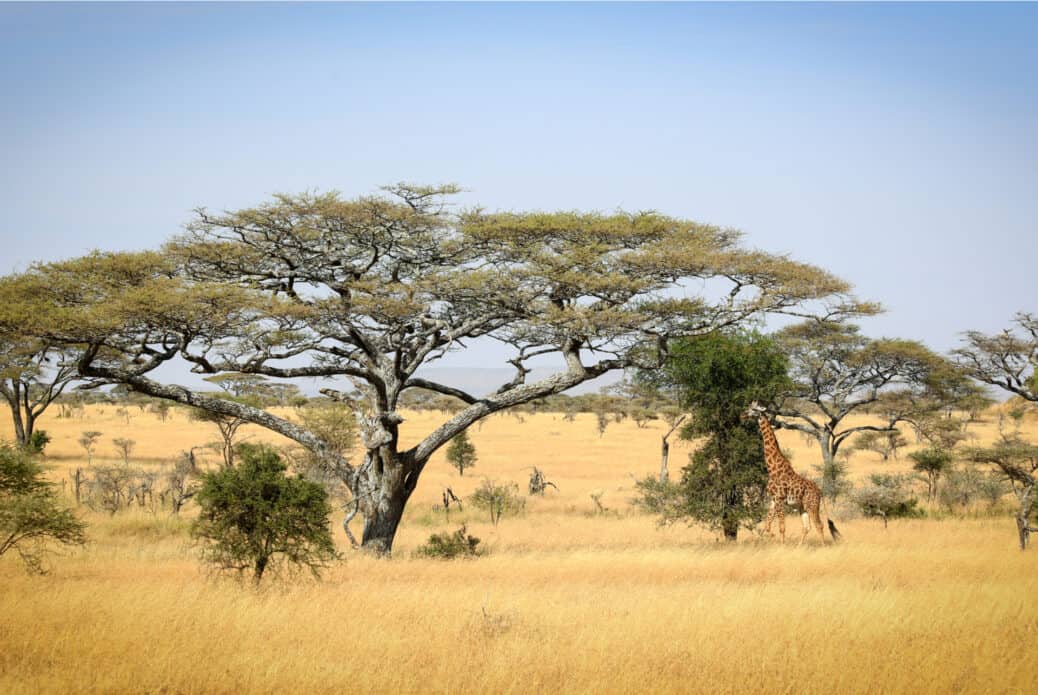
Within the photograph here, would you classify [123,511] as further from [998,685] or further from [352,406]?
[998,685]

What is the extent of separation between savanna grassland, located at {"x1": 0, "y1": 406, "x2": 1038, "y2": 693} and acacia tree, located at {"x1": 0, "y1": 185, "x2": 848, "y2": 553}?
2.92m

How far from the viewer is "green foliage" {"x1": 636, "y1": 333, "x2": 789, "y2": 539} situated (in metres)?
17.4

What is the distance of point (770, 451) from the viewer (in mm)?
16672

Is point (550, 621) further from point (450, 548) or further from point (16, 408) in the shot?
point (16, 408)

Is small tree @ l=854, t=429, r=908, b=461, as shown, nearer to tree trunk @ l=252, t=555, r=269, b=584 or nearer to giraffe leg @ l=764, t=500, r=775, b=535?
giraffe leg @ l=764, t=500, r=775, b=535

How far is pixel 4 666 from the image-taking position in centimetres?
732

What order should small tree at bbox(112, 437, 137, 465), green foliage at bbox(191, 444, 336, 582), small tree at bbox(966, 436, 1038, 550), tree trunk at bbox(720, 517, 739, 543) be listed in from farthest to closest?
small tree at bbox(112, 437, 137, 465)
tree trunk at bbox(720, 517, 739, 543)
small tree at bbox(966, 436, 1038, 550)
green foliage at bbox(191, 444, 336, 582)

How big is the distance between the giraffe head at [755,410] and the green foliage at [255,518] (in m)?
8.77

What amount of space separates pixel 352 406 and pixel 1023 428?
201 ft

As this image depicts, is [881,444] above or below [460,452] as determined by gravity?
above

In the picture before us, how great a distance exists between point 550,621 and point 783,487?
8430 millimetres

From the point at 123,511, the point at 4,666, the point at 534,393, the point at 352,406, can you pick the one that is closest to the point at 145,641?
the point at 4,666

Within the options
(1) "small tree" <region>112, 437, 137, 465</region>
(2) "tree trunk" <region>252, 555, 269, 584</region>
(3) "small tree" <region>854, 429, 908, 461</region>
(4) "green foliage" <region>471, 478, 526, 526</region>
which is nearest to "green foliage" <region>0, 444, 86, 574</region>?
(2) "tree trunk" <region>252, 555, 269, 584</region>

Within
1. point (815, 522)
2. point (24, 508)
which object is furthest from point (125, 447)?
point (815, 522)
